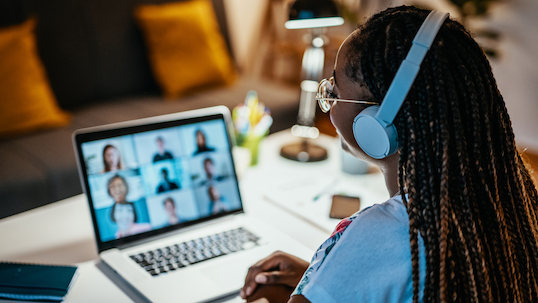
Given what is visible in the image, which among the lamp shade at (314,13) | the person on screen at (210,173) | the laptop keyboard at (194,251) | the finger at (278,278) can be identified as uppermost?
the lamp shade at (314,13)

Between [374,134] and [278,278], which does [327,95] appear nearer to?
[374,134]

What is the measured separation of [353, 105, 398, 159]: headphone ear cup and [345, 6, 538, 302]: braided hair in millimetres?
17

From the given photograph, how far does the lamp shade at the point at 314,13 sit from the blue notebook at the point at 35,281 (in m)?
0.96

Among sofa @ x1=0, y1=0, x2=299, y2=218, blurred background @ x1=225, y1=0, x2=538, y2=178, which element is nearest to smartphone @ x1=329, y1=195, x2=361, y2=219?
sofa @ x1=0, y1=0, x2=299, y2=218

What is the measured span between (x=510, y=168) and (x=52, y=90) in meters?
2.15

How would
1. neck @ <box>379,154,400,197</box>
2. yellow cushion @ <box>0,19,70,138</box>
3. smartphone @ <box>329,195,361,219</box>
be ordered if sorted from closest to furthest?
neck @ <box>379,154,400,197</box> < smartphone @ <box>329,195,361,219</box> < yellow cushion @ <box>0,19,70,138</box>

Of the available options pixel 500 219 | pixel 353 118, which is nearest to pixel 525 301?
pixel 500 219

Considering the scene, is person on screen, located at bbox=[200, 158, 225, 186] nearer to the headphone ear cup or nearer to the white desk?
the white desk

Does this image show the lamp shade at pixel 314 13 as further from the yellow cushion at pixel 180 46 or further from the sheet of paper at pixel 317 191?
the yellow cushion at pixel 180 46

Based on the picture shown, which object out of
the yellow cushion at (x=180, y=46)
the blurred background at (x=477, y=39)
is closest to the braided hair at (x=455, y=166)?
the yellow cushion at (x=180, y=46)

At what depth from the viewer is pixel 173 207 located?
1014 mm

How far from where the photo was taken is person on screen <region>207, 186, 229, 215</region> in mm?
1057

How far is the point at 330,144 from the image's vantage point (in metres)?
1.63

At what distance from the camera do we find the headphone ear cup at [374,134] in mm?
645
